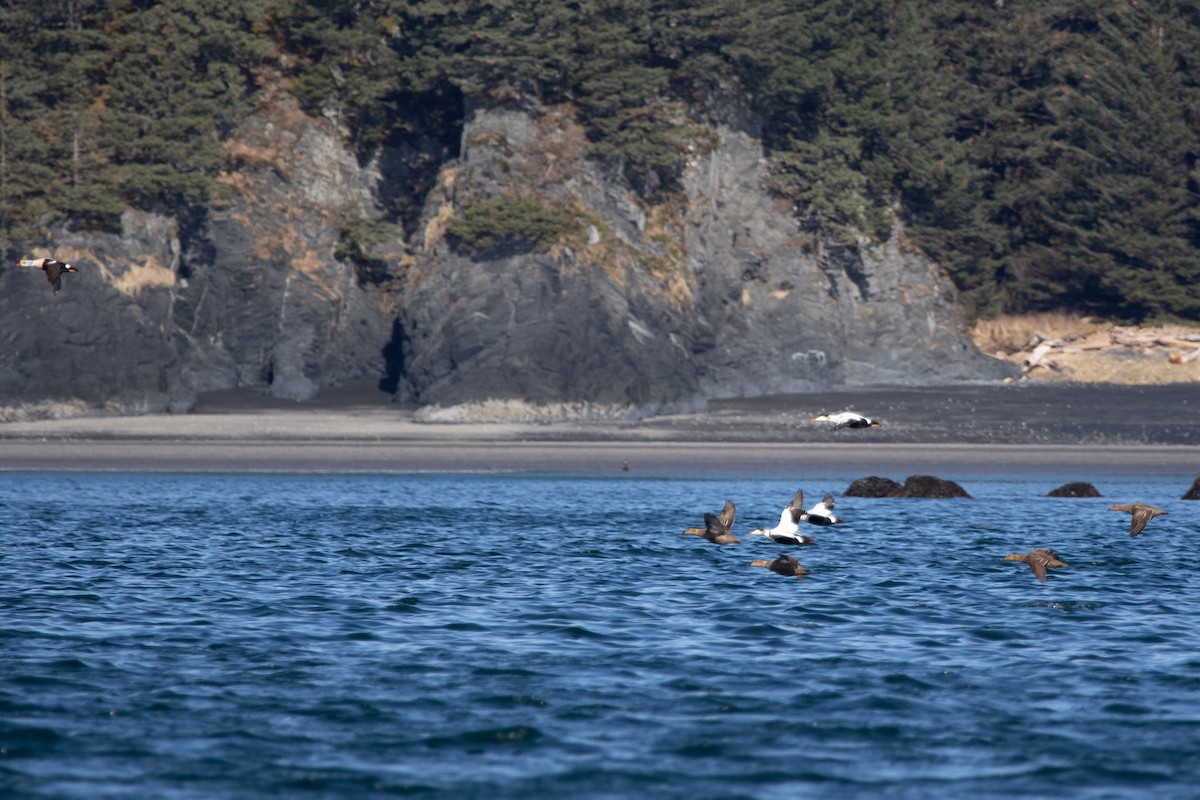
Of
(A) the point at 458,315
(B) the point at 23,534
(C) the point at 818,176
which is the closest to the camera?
(B) the point at 23,534

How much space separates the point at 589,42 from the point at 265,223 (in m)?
14.3

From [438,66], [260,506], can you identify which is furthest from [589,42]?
[260,506]

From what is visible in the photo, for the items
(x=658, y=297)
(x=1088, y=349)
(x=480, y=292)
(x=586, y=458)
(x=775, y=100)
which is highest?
(x=775, y=100)

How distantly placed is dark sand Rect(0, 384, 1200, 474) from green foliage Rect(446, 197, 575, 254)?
6.80 m

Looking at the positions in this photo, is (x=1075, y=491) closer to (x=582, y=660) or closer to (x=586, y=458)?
(x=586, y=458)

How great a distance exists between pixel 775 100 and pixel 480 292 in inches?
679

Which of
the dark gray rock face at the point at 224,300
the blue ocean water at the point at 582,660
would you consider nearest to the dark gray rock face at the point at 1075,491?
the blue ocean water at the point at 582,660

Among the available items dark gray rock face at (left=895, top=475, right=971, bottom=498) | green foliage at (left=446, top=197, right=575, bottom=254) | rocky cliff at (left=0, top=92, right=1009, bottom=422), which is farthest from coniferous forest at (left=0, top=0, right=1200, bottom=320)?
dark gray rock face at (left=895, top=475, right=971, bottom=498)

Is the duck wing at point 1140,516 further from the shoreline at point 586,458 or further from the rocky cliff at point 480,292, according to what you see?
the rocky cliff at point 480,292

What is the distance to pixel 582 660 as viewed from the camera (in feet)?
Result: 51.1

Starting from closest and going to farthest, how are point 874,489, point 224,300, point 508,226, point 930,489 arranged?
point 930,489 → point 874,489 → point 508,226 → point 224,300

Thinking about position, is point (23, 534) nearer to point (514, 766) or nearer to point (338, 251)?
point (514, 766)

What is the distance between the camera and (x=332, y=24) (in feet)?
184

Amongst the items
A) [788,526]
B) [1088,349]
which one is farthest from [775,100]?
[788,526]
